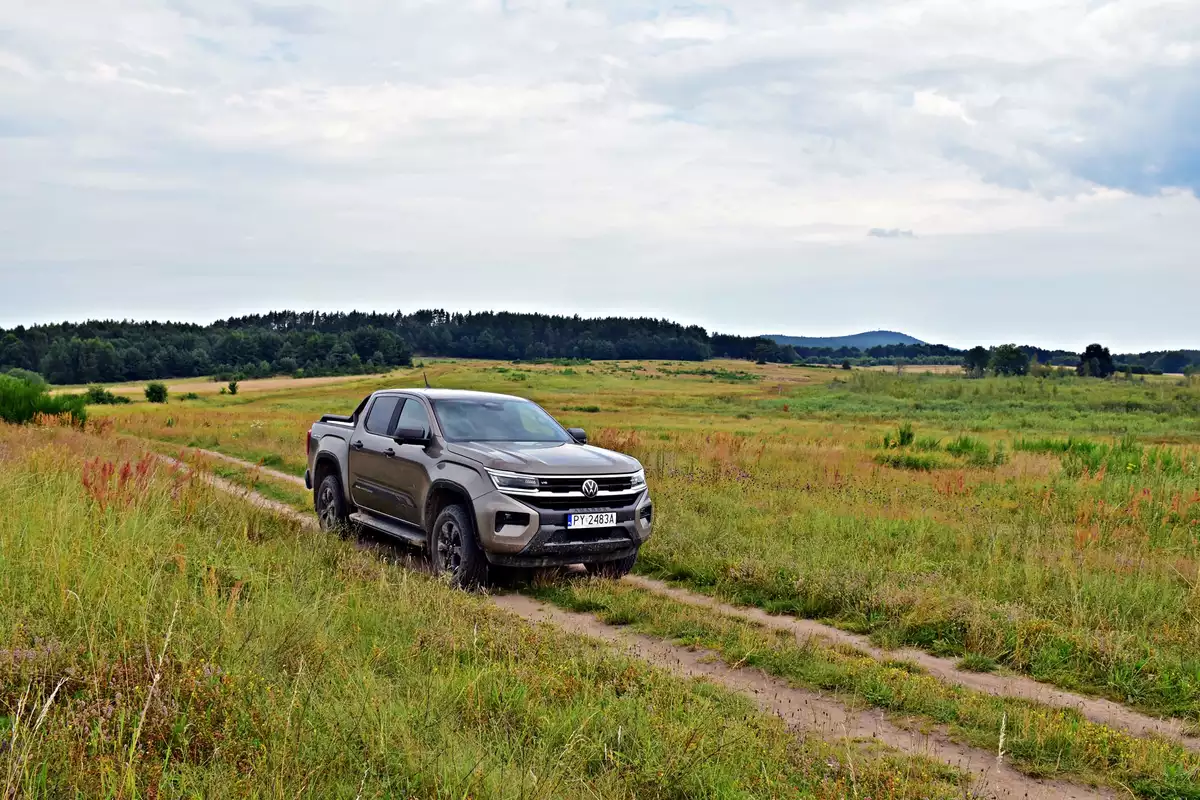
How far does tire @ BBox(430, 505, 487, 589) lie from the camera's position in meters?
8.25

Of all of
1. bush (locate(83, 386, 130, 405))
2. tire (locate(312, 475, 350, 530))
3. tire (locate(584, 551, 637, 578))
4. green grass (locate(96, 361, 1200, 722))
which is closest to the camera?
green grass (locate(96, 361, 1200, 722))

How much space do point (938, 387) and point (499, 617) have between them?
7023cm

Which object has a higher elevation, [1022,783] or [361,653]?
[361,653]

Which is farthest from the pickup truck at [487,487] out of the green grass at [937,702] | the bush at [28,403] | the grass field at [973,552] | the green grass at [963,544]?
the bush at [28,403]

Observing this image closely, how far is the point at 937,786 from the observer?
4184 millimetres

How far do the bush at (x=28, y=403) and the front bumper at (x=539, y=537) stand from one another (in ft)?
61.4

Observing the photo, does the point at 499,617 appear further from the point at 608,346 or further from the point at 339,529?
the point at 608,346

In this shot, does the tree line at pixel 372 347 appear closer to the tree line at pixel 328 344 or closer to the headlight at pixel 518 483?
the tree line at pixel 328 344

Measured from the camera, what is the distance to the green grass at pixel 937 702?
4.60 m

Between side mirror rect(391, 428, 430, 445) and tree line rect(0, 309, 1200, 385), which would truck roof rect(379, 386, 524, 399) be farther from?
tree line rect(0, 309, 1200, 385)

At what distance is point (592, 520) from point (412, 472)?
2222 mm

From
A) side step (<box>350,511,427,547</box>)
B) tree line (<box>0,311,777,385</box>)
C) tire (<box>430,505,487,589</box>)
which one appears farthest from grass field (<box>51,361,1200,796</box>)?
tree line (<box>0,311,777,385</box>)

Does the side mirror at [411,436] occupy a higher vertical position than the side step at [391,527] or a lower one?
higher

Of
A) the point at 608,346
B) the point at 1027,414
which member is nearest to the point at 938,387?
the point at 1027,414
